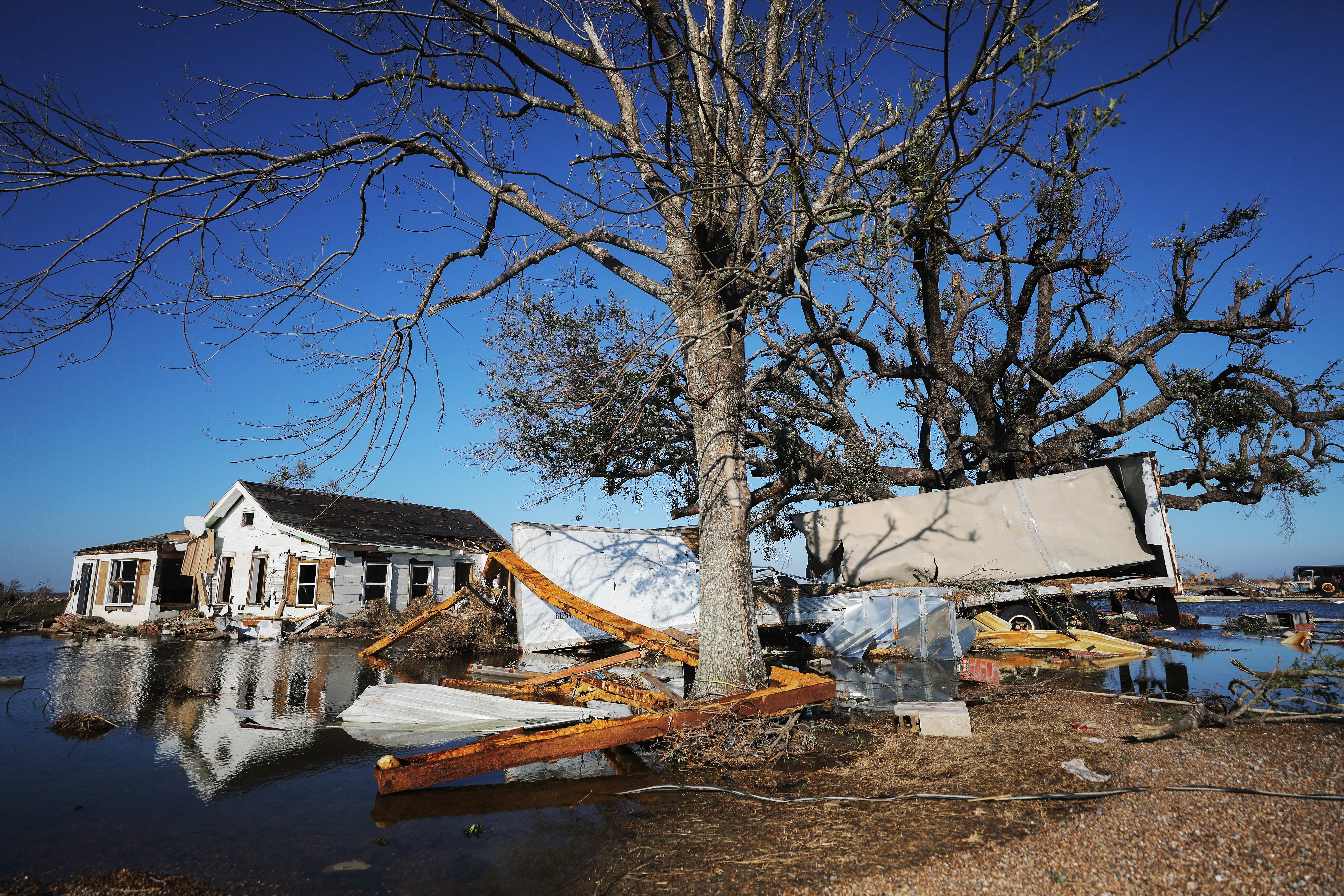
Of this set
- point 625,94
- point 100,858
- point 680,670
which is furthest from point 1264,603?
point 100,858

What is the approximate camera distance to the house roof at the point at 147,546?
76.0 ft

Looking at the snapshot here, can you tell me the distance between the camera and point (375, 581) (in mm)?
20781

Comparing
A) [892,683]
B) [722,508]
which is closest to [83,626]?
[722,508]

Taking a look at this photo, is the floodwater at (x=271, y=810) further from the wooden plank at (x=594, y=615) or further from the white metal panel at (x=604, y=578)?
the white metal panel at (x=604, y=578)

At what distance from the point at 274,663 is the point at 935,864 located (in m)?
13.1

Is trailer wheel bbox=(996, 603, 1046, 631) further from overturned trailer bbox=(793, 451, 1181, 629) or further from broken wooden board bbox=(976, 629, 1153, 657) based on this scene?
broken wooden board bbox=(976, 629, 1153, 657)

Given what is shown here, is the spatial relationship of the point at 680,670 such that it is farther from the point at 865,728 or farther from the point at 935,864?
the point at 935,864

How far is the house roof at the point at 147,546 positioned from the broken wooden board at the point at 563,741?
2444 centimetres

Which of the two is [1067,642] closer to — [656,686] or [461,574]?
[656,686]

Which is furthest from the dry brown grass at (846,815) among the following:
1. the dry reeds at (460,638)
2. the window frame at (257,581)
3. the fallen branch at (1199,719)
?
the window frame at (257,581)

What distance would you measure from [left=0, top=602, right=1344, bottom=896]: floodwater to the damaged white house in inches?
434

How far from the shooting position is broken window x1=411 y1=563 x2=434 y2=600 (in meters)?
21.8

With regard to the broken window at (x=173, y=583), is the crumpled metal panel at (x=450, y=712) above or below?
below

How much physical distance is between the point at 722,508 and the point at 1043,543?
8.84 metres
